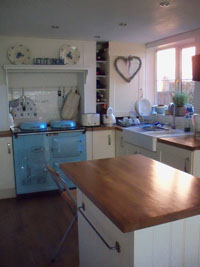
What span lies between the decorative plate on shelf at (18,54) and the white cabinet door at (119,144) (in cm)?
161

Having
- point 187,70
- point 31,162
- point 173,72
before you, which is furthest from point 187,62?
point 31,162

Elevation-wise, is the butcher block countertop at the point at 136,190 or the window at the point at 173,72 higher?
the window at the point at 173,72

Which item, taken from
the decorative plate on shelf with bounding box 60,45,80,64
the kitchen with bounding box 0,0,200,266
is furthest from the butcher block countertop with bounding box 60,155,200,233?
the decorative plate on shelf with bounding box 60,45,80,64

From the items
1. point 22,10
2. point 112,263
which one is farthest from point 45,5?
point 112,263

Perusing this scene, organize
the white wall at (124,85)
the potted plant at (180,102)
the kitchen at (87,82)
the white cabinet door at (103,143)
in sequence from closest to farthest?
the potted plant at (180,102)
the kitchen at (87,82)
the white cabinet door at (103,143)
the white wall at (124,85)

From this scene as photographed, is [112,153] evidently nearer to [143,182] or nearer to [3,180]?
[3,180]

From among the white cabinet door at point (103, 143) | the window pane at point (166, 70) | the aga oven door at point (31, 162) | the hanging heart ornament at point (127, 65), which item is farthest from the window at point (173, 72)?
the aga oven door at point (31, 162)

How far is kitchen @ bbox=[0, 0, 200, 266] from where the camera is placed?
379cm

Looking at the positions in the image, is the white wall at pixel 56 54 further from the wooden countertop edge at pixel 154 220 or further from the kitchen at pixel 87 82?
the wooden countertop edge at pixel 154 220

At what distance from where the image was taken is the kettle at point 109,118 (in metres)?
4.16

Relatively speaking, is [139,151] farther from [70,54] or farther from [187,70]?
[70,54]

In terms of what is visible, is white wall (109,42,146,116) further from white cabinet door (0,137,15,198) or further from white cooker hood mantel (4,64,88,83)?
white cabinet door (0,137,15,198)

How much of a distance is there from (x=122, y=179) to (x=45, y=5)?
171 centimetres

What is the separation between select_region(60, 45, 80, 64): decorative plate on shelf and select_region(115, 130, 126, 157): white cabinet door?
1.20 meters
